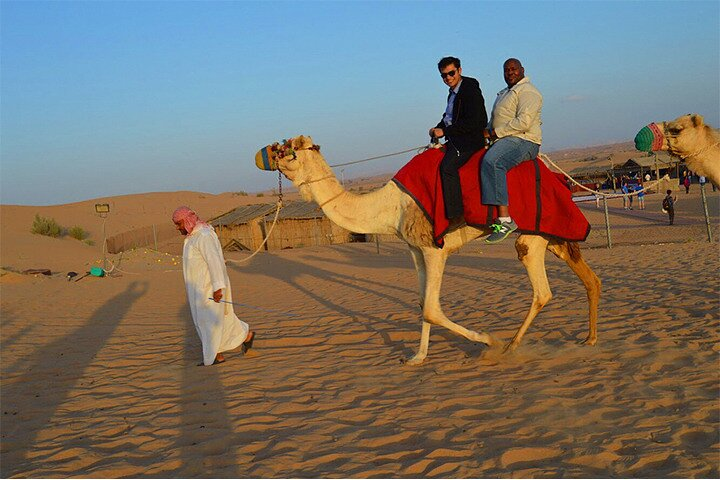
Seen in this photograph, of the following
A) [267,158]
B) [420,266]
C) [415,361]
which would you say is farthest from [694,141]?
[267,158]

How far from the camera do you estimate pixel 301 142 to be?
22.0 ft

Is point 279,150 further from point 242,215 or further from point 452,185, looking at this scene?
point 242,215

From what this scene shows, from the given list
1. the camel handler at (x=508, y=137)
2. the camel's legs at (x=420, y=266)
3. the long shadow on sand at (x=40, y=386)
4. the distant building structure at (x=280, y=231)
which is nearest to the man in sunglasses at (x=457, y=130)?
the camel handler at (x=508, y=137)

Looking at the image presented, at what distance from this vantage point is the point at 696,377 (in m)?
5.16

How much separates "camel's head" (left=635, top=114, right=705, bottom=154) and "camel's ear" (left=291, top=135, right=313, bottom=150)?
3.12 m

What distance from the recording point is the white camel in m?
5.66

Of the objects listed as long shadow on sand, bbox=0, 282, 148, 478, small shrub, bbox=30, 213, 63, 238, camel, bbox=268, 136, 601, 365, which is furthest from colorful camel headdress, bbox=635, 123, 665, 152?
small shrub, bbox=30, 213, 63, 238

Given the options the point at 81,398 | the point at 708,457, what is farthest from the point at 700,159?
the point at 81,398

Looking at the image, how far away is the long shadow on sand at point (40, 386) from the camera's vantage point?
205 inches

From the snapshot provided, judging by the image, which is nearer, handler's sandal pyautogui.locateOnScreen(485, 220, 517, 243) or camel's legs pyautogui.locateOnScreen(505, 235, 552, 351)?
handler's sandal pyautogui.locateOnScreen(485, 220, 517, 243)

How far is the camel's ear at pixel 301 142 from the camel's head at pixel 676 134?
3.12 meters

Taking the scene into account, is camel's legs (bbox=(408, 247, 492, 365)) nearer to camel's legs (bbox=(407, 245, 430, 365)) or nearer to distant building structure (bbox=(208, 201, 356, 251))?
camel's legs (bbox=(407, 245, 430, 365))

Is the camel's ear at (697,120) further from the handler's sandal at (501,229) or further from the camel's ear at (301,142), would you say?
the camel's ear at (301,142)

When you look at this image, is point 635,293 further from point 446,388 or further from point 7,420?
point 7,420
